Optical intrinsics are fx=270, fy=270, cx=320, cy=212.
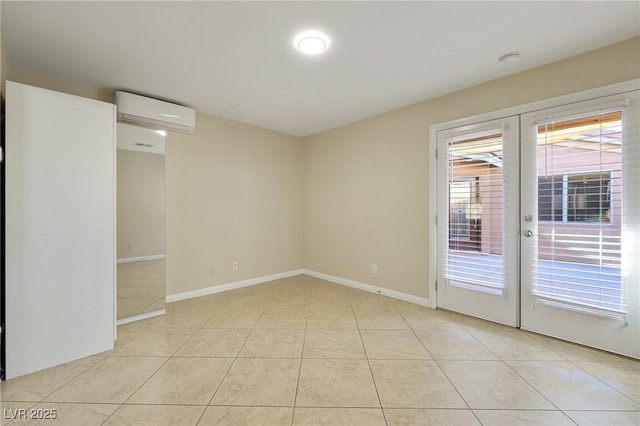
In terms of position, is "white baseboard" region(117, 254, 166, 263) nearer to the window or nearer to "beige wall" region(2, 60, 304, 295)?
"beige wall" region(2, 60, 304, 295)

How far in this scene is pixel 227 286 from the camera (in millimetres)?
3887

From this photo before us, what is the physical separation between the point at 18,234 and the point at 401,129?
3.72m

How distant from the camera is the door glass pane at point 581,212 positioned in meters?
2.10

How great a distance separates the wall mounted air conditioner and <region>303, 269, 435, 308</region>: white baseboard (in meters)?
2.90

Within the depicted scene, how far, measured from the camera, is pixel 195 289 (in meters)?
3.60

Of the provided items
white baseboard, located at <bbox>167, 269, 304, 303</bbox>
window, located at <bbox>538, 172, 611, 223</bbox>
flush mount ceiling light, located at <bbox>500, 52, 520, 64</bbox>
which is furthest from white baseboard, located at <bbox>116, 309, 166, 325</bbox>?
flush mount ceiling light, located at <bbox>500, 52, 520, 64</bbox>

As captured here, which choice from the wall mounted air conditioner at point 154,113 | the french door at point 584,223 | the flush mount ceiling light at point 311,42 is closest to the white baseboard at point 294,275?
the french door at point 584,223

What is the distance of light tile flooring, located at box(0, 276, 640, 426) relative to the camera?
5.00ft

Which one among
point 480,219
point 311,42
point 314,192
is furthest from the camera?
point 314,192

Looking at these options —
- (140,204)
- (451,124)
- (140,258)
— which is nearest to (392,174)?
(451,124)

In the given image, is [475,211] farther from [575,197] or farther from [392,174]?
[392,174]

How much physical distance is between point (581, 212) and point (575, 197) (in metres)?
0.13

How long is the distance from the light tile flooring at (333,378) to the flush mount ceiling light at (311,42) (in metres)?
2.44

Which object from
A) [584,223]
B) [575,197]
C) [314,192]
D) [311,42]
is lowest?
[584,223]
